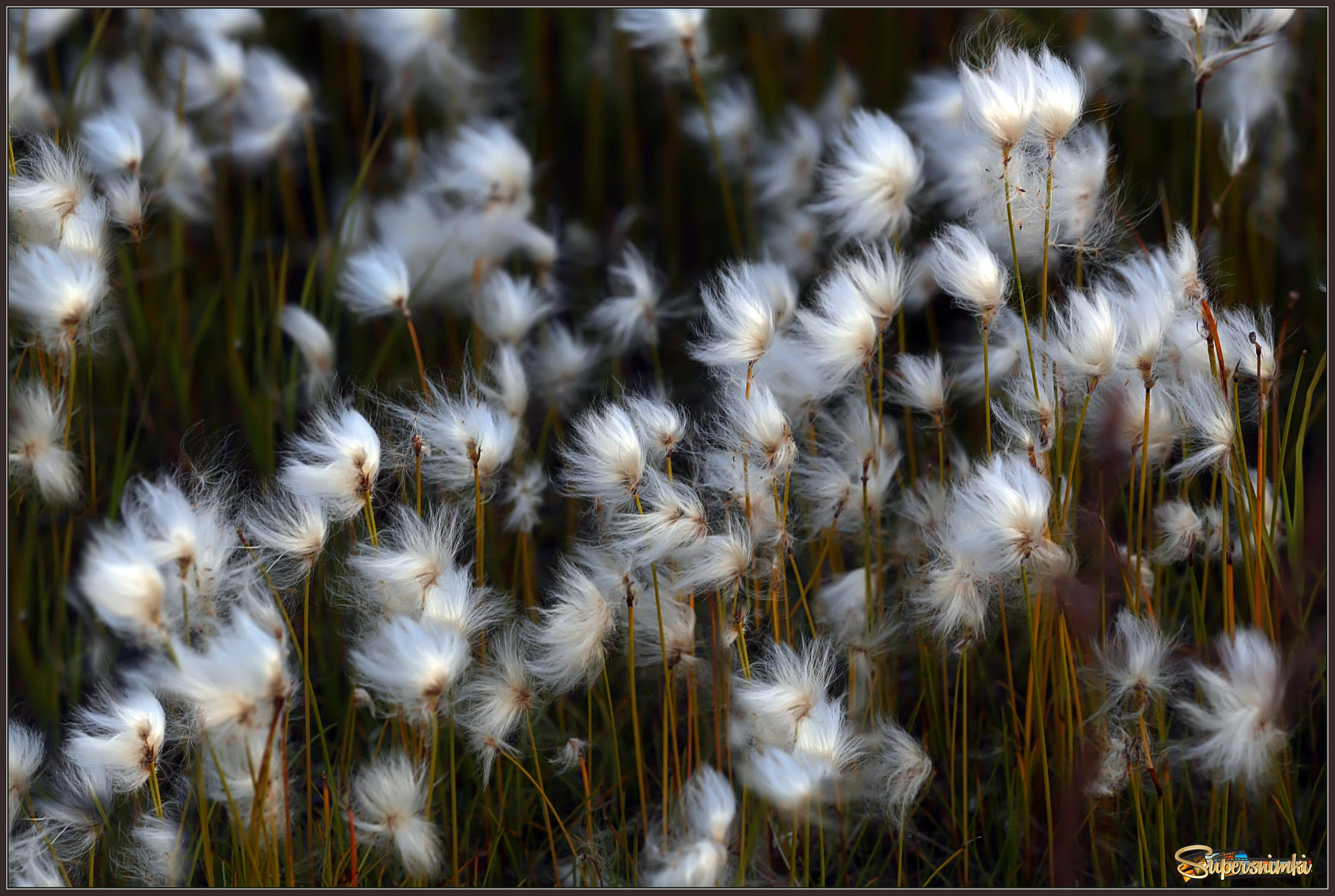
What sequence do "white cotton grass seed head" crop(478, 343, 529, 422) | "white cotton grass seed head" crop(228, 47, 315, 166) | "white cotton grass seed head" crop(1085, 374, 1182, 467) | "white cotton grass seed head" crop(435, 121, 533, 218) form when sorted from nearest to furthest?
1. "white cotton grass seed head" crop(1085, 374, 1182, 467)
2. "white cotton grass seed head" crop(478, 343, 529, 422)
3. "white cotton grass seed head" crop(435, 121, 533, 218)
4. "white cotton grass seed head" crop(228, 47, 315, 166)

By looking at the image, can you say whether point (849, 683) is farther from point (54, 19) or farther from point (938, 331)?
point (54, 19)

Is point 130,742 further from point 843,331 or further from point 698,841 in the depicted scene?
point 843,331

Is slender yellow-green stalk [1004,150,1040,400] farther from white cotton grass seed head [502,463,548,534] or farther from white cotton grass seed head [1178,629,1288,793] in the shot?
white cotton grass seed head [502,463,548,534]

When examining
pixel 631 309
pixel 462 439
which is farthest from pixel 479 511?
pixel 631 309

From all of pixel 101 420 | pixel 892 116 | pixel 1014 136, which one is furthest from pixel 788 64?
pixel 101 420

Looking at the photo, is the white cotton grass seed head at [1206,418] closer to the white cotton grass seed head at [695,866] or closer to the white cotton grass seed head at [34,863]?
the white cotton grass seed head at [695,866]

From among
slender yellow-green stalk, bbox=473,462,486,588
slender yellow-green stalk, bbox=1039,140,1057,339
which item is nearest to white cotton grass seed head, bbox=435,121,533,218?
slender yellow-green stalk, bbox=473,462,486,588

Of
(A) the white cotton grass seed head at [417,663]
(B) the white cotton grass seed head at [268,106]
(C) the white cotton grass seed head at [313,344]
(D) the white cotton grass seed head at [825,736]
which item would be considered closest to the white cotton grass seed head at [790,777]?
(D) the white cotton grass seed head at [825,736]

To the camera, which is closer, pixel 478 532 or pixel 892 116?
pixel 478 532
